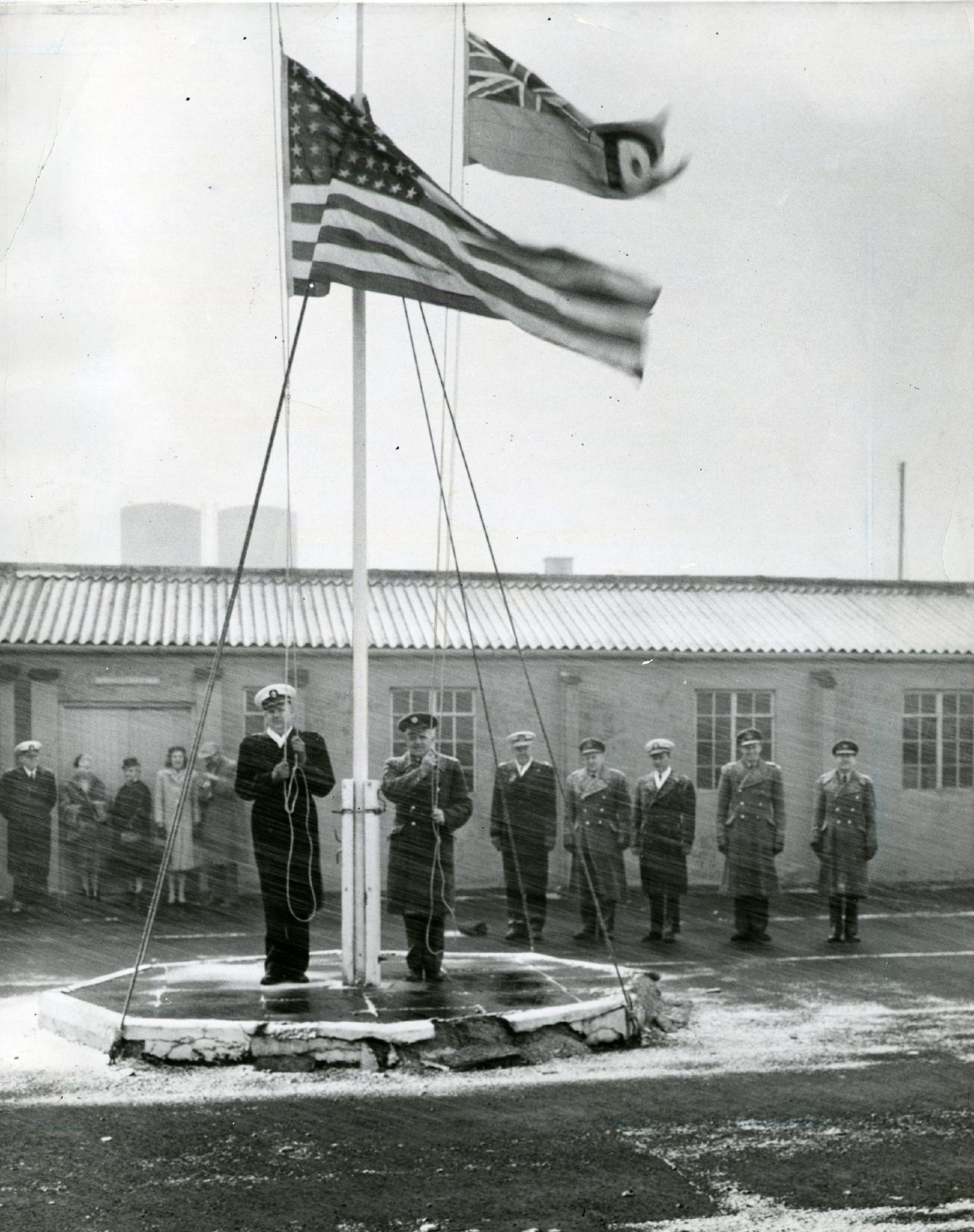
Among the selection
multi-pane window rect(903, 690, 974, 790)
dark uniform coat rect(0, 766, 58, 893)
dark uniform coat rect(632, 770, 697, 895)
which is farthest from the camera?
multi-pane window rect(903, 690, 974, 790)

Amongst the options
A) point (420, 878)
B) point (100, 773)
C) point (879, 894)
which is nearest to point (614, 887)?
point (420, 878)

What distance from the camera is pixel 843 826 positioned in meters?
12.0

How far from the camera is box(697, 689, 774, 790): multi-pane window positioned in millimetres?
15836

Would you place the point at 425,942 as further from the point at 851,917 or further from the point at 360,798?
the point at 851,917

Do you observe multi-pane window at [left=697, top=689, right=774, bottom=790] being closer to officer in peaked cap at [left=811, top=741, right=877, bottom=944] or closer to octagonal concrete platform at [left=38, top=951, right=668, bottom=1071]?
officer in peaked cap at [left=811, top=741, right=877, bottom=944]

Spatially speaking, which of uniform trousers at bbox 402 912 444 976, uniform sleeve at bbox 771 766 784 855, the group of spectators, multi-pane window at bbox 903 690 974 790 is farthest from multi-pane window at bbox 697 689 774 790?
uniform trousers at bbox 402 912 444 976

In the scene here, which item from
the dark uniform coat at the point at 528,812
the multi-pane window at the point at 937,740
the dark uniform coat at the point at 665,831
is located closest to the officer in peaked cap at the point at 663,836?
the dark uniform coat at the point at 665,831

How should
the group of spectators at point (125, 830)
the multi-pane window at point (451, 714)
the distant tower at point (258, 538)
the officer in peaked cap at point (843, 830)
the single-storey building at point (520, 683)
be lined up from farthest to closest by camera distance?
the distant tower at point (258, 538), the multi-pane window at point (451, 714), the single-storey building at point (520, 683), the group of spectators at point (125, 830), the officer in peaked cap at point (843, 830)

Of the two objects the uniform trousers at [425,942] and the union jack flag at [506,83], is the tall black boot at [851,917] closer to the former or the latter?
the uniform trousers at [425,942]

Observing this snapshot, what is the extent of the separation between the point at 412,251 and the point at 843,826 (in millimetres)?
7069

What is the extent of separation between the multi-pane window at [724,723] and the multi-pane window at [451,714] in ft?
8.89

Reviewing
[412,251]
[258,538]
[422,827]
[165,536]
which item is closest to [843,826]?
[422,827]

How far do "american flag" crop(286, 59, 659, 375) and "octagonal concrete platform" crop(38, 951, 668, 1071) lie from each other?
366 centimetres

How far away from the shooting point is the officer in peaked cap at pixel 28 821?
1354 cm
